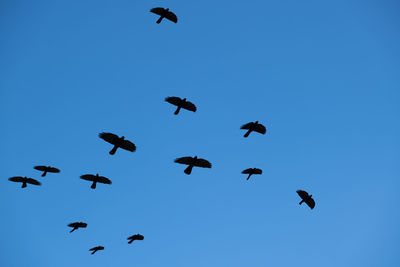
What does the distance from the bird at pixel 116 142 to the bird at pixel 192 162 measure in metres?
3.55

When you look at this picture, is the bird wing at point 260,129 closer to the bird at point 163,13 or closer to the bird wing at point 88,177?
the bird at point 163,13

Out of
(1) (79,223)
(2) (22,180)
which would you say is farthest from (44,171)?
(1) (79,223)

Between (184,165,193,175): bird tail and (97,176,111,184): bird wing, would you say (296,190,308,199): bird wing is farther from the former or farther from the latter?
(97,176,111,184): bird wing

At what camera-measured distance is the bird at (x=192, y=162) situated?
2781 cm

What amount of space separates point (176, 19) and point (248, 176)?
14603 millimetres

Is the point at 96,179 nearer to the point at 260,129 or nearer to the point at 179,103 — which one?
the point at 179,103

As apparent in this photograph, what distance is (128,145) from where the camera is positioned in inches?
1061

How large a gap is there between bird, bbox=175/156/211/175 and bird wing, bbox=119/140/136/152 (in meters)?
3.31

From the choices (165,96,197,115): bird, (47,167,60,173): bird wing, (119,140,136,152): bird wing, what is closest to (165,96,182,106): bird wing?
(165,96,197,115): bird

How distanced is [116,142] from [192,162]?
583cm

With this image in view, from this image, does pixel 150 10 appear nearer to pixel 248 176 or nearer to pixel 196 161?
pixel 196 161

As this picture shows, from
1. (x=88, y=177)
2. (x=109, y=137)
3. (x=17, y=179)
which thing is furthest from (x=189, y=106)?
(x=17, y=179)

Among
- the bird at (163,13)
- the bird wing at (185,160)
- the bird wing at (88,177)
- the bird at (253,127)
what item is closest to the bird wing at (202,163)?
the bird wing at (185,160)

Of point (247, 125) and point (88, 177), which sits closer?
point (247, 125)
